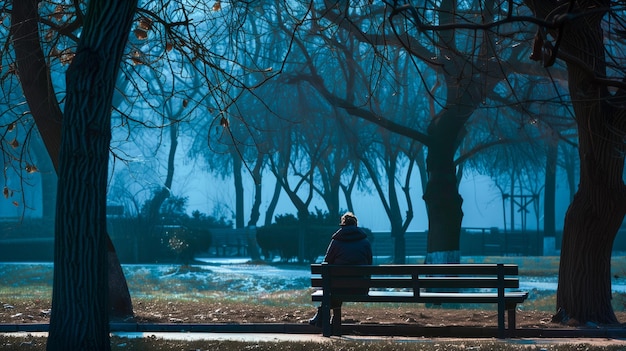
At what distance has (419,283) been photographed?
11961 millimetres

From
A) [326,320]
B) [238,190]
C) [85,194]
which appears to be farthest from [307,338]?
[238,190]

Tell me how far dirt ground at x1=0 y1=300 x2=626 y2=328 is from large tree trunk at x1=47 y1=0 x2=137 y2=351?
6.22m

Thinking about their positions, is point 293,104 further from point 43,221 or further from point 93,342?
point 93,342

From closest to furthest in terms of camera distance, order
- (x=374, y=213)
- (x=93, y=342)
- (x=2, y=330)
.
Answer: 1. (x=93, y=342)
2. (x=2, y=330)
3. (x=374, y=213)

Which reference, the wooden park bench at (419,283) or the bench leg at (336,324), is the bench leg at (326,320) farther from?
the bench leg at (336,324)

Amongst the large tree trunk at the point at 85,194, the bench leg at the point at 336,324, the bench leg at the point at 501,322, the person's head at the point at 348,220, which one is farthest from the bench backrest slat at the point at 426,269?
A: the large tree trunk at the point at 85,194

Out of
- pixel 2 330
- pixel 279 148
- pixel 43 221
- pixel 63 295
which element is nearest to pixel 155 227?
pixel 279 148

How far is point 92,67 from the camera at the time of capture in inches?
288

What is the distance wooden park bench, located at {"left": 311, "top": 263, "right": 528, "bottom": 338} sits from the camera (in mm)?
11820

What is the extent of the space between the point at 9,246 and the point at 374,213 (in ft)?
85.5

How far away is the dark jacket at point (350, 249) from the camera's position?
12.7 meters

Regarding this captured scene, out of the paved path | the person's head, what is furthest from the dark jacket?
the paved path

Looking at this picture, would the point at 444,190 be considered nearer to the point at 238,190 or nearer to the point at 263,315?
the point at 263,315

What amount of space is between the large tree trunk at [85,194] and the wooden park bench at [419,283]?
5028mm
